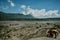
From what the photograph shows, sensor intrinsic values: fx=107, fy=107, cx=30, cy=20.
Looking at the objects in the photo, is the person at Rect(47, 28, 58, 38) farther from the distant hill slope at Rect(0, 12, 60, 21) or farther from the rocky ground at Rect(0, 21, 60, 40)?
the distant hill slope at Rect(0, 12, 60, 21)

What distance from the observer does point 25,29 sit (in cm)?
172

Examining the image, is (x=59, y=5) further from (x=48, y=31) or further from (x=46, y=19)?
(x=48, y=31)

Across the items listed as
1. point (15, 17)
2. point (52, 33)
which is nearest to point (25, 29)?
point (15, 17)

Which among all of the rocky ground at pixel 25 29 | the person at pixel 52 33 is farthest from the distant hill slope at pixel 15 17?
the person at pixel 52 33

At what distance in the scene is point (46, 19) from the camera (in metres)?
1.75

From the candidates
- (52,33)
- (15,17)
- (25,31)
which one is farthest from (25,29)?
(52,33)

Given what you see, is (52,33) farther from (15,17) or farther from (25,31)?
(15,17)

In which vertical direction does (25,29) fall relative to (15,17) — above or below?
below

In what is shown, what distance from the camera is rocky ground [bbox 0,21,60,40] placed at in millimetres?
1676

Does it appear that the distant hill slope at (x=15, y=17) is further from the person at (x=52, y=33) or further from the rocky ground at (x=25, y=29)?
the person at (x=52, y=33)

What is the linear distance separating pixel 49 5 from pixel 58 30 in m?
0.43

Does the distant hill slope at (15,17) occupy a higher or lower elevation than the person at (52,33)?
higher

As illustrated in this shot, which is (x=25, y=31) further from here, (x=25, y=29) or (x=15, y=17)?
(x=15, y=17)

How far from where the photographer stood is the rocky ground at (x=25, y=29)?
5.50ft
